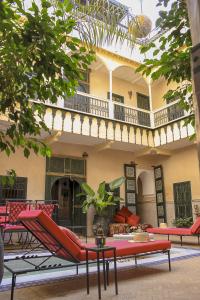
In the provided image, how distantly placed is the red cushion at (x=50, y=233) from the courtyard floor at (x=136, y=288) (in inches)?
16.2

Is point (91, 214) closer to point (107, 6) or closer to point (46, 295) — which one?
point (46, 295)

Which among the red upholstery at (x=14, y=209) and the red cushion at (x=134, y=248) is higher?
the red upholstery at (x=14, y=209)

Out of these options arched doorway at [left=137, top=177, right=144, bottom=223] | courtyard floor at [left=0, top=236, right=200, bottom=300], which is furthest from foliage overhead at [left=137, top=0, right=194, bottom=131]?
arched doorway at [left=137, top=177, right=144, bottom=223]

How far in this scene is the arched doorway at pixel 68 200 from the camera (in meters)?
11.1

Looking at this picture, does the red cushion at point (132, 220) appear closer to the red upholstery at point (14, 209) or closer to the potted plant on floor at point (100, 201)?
the potted plant on floor at point (100, 201)

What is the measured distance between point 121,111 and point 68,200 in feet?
13.9

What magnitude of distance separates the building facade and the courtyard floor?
20.9 feet

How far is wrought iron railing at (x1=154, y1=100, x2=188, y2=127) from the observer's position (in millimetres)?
11555

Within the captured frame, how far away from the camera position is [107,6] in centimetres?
368

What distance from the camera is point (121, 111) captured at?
39.1 feet

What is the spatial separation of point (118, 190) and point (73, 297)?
918 cm

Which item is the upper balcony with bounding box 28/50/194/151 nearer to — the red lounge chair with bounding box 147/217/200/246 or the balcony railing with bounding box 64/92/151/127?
the balcony railing with bounding box 64/92/151/127

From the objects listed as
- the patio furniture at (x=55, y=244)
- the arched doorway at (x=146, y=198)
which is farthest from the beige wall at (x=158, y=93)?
the patio furniture at (x=55, y=244)

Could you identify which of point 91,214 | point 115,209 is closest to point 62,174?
point 91,214
